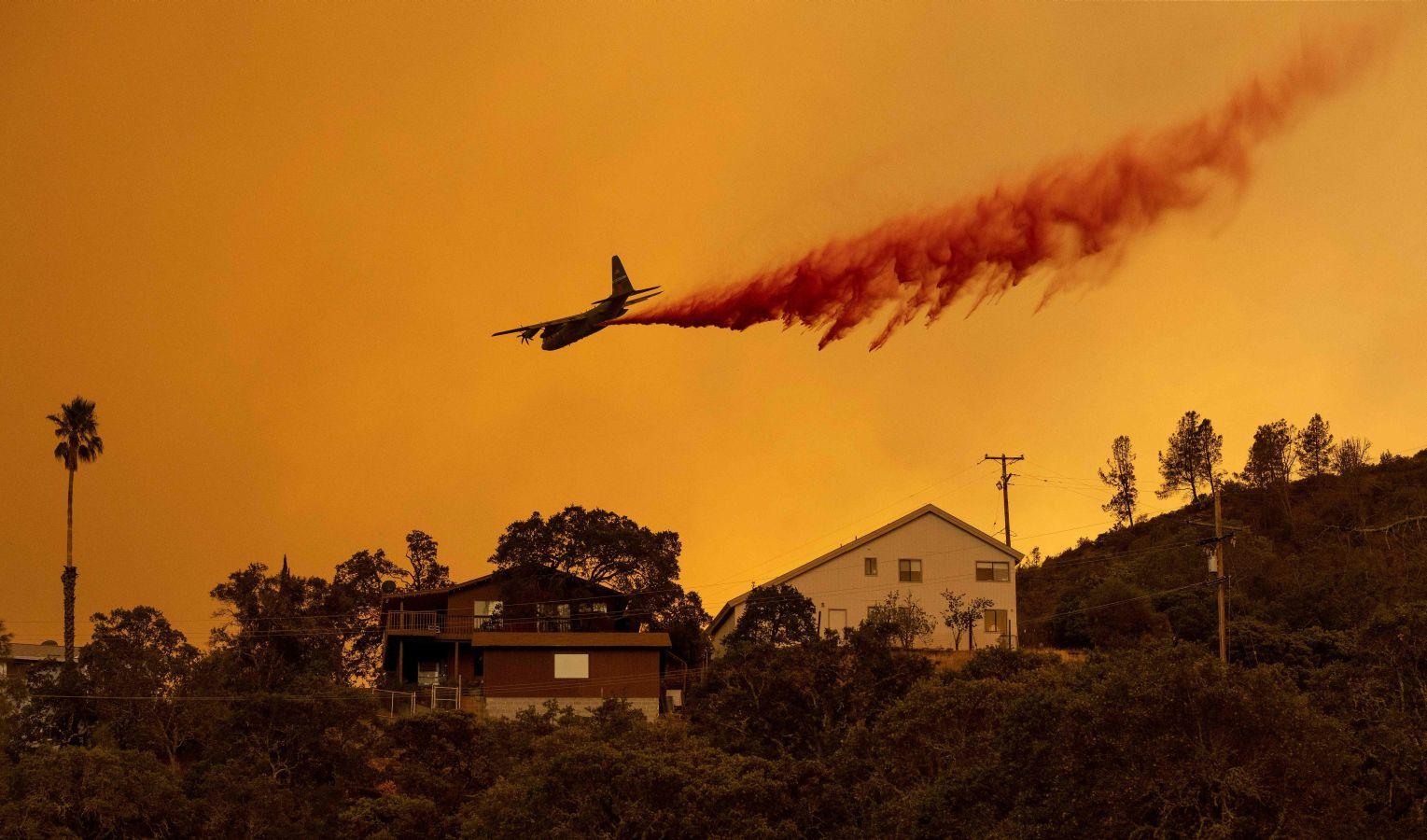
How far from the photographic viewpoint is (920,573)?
6625 cm

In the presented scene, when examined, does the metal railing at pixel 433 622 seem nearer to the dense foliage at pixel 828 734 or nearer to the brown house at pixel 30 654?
the dense foliage at pixel 828 734

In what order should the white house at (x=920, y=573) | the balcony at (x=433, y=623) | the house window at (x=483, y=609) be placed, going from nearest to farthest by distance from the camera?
the balcony at (x=433, y=623), the house window at (x=483, y=609), the white house at (x=920, y=573)

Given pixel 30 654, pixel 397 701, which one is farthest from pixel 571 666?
pixel 30 654

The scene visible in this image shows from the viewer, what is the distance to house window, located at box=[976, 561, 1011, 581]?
66500 mm

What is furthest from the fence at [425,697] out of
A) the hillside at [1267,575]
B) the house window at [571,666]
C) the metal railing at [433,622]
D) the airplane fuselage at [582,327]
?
the hillside at [1267,575]

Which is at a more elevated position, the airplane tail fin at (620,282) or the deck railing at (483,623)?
the airplane tail fin at (620,282)

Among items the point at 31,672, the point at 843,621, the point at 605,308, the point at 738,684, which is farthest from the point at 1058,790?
the point at 31,672

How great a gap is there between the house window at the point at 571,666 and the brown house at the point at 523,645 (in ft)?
0.13

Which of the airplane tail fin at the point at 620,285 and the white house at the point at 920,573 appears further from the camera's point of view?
the white house at the point at 920,573

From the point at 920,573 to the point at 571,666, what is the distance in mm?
18850

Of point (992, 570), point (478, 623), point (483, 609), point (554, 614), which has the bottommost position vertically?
point (478, 623)

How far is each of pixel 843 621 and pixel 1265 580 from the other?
69.5 feet

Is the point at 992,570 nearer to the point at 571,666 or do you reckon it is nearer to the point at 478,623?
the point at 571,666

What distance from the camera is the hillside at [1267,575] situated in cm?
5666
